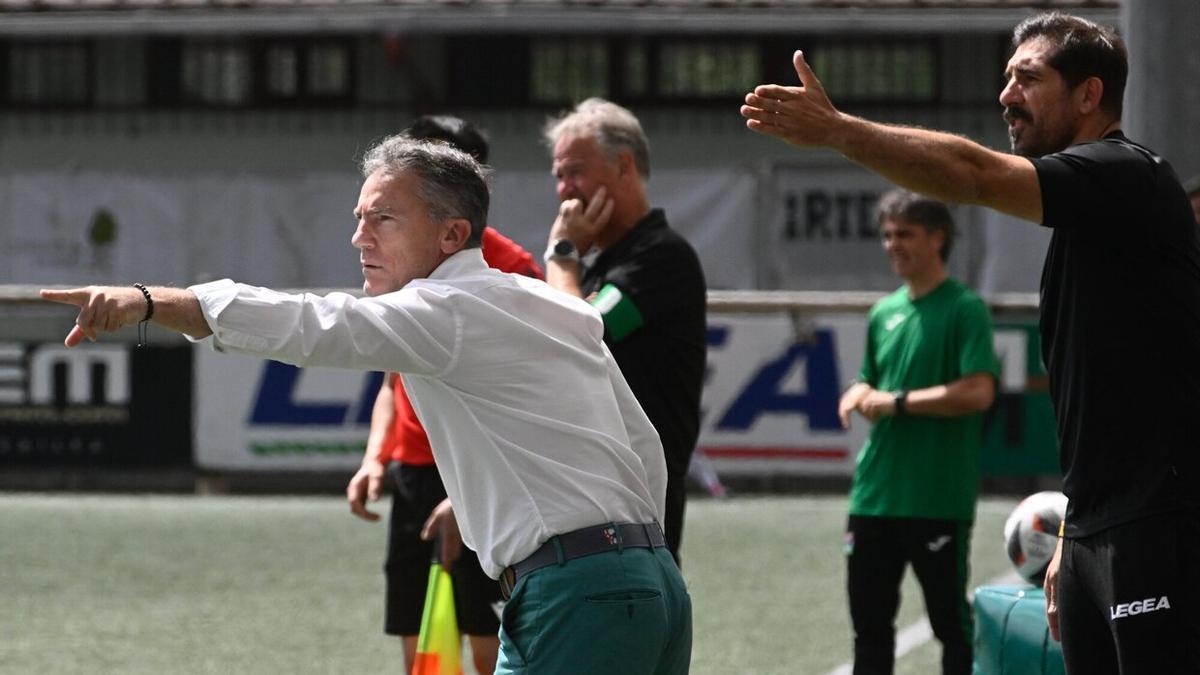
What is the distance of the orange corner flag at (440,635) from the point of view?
554 cm

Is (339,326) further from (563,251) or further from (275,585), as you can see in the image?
(275,585)

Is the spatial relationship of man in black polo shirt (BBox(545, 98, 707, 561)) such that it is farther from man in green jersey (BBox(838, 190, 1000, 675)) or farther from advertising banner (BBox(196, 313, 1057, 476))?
advertising banner (BBox(196, 313, 1057, 476))

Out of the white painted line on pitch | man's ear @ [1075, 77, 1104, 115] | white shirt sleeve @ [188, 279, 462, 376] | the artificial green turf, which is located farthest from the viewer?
the artificial green turf

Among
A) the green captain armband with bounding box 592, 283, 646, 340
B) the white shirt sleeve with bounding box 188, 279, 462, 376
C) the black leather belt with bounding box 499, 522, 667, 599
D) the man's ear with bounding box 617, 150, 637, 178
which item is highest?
the white shirt sleeve with bounding box 188, 279, 462, 376

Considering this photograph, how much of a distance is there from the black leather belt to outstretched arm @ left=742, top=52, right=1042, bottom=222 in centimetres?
81

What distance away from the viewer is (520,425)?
3754 mm

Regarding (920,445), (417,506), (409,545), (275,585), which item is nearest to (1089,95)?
(417,506)

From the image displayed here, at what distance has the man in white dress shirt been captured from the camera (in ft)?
12.1

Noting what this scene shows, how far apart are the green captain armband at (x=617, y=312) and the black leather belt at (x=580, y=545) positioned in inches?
56.8

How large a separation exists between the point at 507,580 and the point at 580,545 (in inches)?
7.4

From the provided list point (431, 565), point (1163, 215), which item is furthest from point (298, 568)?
point (1163, 215)

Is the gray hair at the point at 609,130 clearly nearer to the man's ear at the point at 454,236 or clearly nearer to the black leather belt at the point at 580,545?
the man's ear at the point at 454,236

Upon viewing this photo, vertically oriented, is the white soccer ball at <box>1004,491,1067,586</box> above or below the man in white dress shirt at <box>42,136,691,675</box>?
below

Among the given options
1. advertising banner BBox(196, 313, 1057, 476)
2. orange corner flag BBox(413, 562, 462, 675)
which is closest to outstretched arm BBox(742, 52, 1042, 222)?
orange corner flag BBox(413, 562, 462, 675)
